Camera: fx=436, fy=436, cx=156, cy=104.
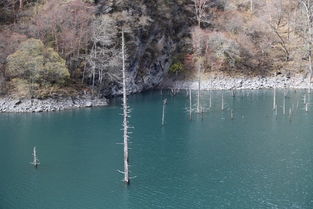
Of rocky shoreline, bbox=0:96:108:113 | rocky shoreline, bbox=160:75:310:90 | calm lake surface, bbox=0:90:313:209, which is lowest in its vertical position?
calm lake surface, bbox=0:90:313:209

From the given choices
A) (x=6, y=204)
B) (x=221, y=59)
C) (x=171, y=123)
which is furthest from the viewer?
(x=221, y=59)

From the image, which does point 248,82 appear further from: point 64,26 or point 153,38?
point 64,26

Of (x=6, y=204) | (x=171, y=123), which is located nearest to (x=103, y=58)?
(x=171, y=123)

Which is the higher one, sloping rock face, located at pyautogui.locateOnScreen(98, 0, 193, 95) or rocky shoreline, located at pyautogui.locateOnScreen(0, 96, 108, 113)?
sloping rock face, located at pyautogui.locateOnScreen(98, 0, 193, 95)

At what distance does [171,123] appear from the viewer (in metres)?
78.7

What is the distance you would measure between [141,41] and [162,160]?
2666 inches

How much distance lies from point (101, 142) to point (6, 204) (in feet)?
80.2

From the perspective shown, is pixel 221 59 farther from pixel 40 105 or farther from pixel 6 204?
pixel 6 204

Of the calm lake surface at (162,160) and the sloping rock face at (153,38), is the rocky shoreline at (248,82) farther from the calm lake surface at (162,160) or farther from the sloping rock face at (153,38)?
the calm lake surface at (162,160)

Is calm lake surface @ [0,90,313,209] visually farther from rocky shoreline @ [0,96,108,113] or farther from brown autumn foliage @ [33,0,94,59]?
brown autumn foliage @ [33,0,94,59]

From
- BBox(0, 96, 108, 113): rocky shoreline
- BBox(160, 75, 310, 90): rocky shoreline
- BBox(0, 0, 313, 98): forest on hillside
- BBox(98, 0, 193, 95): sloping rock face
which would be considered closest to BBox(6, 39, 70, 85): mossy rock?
BBox(0, 0, 313, 98): forest on hillside

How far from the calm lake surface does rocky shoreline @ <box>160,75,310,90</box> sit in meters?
34.6

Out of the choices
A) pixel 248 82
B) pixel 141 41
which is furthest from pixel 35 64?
pixel 248 82

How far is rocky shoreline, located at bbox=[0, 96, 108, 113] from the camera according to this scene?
88500 millimetres
